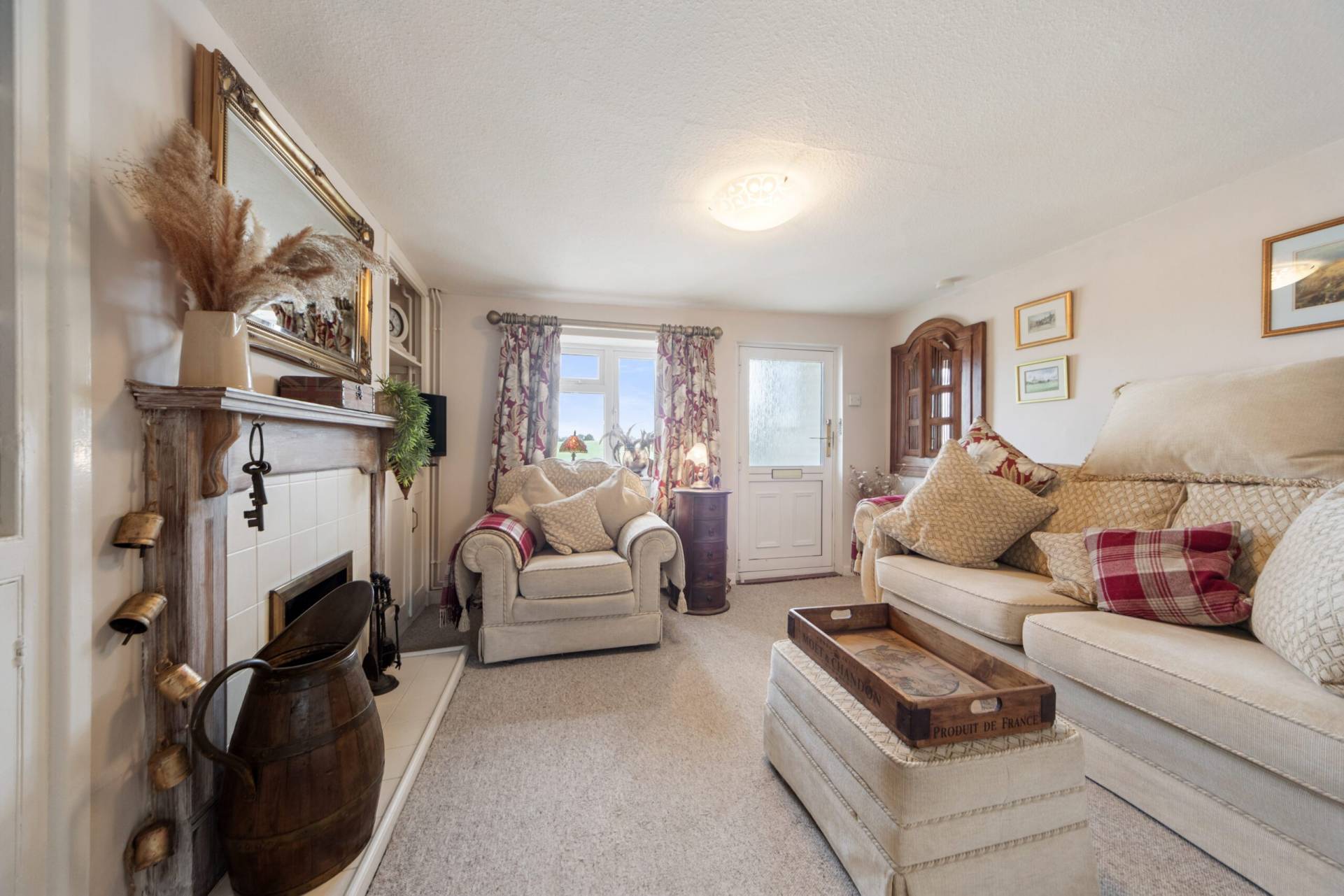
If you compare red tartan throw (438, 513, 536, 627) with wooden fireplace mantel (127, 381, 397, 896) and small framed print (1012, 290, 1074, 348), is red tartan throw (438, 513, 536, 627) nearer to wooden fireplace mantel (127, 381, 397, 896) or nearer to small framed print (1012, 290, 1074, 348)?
wooden fireplace mantel (127, 381, 397, 896)

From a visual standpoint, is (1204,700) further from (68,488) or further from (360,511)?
(360,511)

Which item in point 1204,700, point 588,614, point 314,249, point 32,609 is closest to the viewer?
point 32,609

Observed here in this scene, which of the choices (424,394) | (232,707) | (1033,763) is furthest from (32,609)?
(424,394)

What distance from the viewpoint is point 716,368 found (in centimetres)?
381

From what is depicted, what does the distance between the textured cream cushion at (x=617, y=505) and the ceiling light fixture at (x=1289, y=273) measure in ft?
9.89

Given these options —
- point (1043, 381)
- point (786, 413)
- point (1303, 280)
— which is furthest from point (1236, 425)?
point (786, 413)

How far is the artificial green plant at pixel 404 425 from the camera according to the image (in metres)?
2.28

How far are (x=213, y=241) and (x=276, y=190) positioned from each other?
57 cm

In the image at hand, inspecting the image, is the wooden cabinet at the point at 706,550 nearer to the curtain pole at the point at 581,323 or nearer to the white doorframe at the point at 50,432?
the curtain pole at the point at 581,323

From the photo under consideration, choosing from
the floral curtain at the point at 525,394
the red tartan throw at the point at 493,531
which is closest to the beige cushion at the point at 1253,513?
the red tartan throw at the point at 493,531

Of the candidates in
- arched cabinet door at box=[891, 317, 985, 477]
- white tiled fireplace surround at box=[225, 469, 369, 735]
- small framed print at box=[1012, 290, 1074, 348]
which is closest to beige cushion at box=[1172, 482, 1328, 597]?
small framed print at box=[1012, 290, 1074, 348]

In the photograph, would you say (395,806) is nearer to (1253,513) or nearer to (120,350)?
(120,350)

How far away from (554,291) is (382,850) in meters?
3.13

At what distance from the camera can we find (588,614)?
7.80ft
